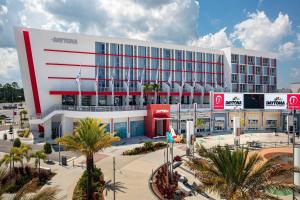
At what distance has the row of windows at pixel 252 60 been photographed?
83.4 meters

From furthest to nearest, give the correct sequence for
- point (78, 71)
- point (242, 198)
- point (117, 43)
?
point (117, 43) < point (78, 71) < point (242, 198)

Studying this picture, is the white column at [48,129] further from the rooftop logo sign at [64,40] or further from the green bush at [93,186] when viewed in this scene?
the green bush at [93,186]

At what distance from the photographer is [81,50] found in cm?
6125

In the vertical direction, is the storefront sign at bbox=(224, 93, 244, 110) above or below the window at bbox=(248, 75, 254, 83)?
below

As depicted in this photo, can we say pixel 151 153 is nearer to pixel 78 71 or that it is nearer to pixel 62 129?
pixel 62 129

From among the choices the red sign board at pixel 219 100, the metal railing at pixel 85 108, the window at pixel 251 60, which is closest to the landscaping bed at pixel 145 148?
the metal railing at pixel 85 108

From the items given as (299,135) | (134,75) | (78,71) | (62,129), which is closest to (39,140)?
(62,129)

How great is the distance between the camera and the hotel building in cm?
5628

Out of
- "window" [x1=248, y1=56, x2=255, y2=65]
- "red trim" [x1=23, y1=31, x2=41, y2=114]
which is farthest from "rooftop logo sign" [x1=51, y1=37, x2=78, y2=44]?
"window" [x1=248, y1=56, x2=255, y2=65]

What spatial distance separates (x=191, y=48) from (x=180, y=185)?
5595 cm

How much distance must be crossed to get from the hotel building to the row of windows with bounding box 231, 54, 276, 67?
14.5 inches

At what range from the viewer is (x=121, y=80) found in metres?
→ 67.8

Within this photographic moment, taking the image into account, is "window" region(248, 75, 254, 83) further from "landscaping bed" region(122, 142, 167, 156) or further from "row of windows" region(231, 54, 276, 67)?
"landscaping bed" region(122, 142, 167, 156)

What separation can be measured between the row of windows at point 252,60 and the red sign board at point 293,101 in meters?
21.9
